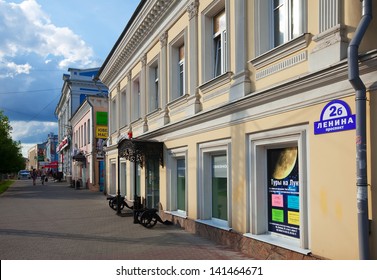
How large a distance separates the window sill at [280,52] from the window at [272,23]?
226 millimetres

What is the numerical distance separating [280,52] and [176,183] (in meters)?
6.63

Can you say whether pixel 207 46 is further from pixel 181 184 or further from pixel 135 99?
pixel 135 99

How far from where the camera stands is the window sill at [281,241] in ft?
20.3

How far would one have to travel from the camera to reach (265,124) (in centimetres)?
721

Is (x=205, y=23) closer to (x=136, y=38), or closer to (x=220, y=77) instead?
(x=220, y=77)

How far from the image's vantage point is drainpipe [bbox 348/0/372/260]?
4770 millimetres

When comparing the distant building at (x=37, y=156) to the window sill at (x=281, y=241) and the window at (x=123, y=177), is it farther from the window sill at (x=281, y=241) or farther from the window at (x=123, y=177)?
the window sill at (x=281, y=241)

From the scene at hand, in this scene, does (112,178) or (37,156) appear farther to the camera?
(37,156)

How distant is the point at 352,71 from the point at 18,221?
12274 millimetres

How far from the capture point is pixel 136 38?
15469 mm

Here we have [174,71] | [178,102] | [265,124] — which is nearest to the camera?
[265,124]

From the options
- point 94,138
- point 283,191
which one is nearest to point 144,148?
point 283,191

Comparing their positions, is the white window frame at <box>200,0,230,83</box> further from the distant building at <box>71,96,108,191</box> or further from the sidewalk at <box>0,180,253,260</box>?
the distant building at <box>71,96,108,191</box>

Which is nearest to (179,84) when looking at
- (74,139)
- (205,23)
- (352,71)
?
(205,23)
